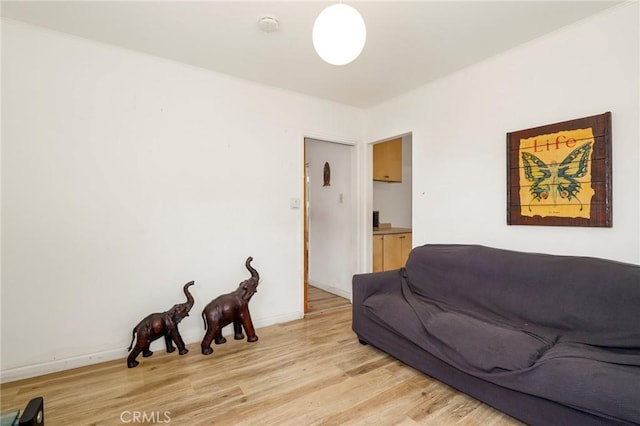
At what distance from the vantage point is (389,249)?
419 cm

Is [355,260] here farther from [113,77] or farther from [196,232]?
[113,77]

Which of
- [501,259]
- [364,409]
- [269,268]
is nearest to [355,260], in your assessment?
[269,268]

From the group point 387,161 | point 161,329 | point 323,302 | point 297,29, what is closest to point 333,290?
point 323,302

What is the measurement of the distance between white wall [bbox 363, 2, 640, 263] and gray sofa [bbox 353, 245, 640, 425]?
0.34 m

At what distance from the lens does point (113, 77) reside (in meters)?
2.45

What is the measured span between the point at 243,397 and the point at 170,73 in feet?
8.60

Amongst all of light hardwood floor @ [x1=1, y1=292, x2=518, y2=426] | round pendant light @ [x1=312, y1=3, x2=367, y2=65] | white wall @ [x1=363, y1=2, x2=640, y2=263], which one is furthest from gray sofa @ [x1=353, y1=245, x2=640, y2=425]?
round pendant light @ [x1=312, y1=3, x2=367, y2=65]

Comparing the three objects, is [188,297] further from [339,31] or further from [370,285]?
[339,31]

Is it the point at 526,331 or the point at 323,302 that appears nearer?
the point at 526,331

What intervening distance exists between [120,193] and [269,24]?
1.73m

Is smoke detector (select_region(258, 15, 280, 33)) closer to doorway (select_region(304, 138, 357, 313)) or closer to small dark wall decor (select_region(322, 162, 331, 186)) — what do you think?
doorway (select_region(304, 138, 357, 313))

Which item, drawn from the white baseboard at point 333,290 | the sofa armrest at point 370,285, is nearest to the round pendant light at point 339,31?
the sofa armrest at point 370,285

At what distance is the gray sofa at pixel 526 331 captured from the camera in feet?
4.66

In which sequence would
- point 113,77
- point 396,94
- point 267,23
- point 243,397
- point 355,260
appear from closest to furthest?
1. point 243,397
2. point 267,23
3. point 113,77
4. point 396,94
5. point 355,260
